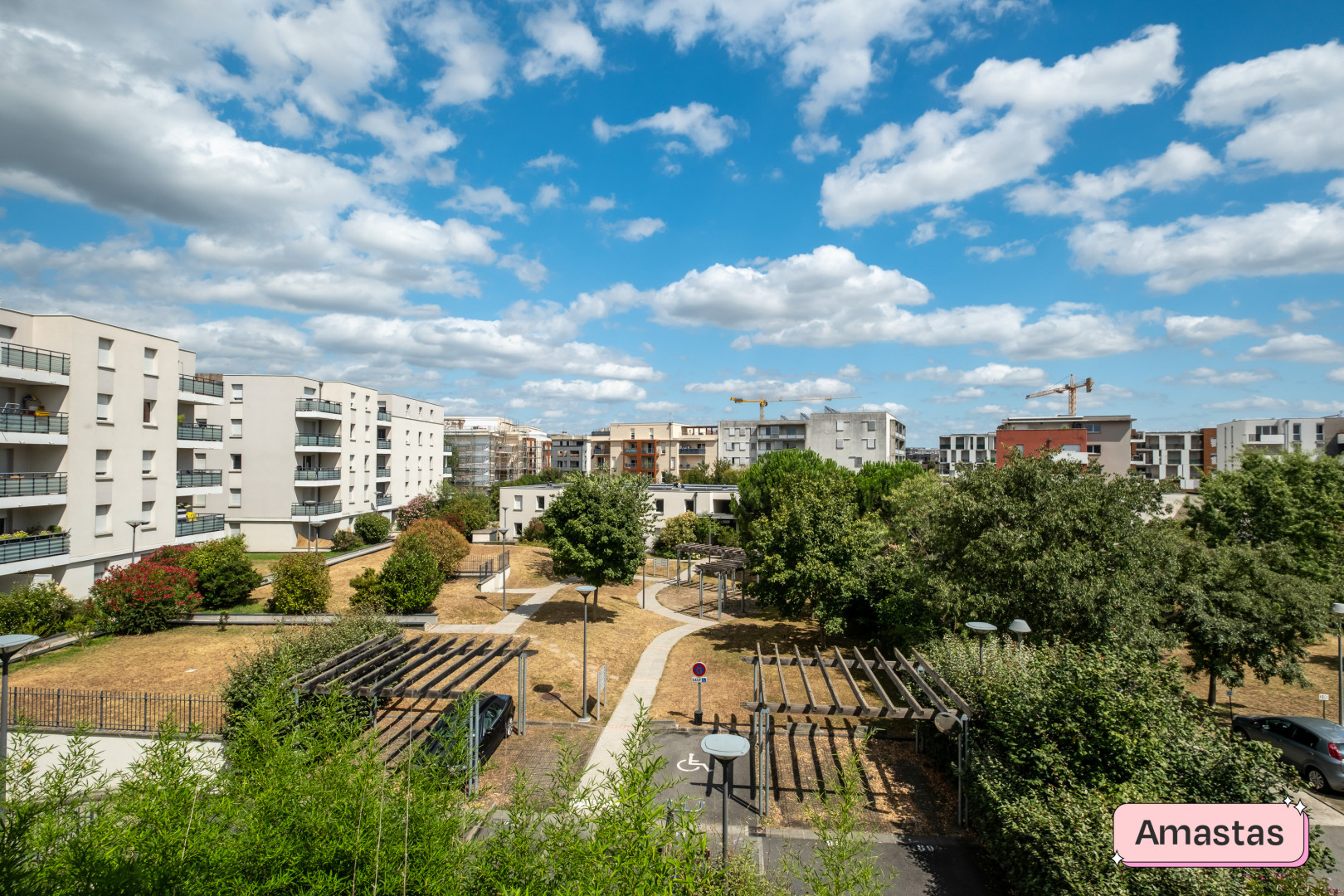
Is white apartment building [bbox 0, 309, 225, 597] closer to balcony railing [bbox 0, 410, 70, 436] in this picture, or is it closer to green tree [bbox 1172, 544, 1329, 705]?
→ balcony railing [bbox 0, 410, 70, 436]

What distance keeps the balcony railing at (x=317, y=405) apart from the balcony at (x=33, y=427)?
17.6m

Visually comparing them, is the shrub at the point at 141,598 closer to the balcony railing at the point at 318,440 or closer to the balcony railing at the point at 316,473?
the balcony railing at the point at 316,473

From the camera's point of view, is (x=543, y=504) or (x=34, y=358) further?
(x=543, y=504)

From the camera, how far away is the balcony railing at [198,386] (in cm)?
2992

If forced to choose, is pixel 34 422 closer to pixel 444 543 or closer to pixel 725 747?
pixel 444 543

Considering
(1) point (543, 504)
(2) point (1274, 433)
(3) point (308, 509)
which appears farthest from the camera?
(2) point (1274, 433)

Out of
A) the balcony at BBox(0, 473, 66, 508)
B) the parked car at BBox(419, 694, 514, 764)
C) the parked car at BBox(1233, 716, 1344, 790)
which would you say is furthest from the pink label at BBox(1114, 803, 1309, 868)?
the balcony at BBox(0, 473, 66, 508)

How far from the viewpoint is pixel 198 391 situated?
30.8 metres

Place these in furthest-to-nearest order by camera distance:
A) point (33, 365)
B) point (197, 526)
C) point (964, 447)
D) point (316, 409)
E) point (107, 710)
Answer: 1. point (964, 447)
2. point (316, 409)
3. point (197, 526)
4. point (33, 365)
5. point (107, 710)

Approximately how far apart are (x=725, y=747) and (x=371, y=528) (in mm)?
39528

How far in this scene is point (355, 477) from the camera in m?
45.8

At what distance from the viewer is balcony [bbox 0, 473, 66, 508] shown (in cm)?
2091

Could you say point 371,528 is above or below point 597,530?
below

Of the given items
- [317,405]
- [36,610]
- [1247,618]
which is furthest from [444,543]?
[1247,618]
